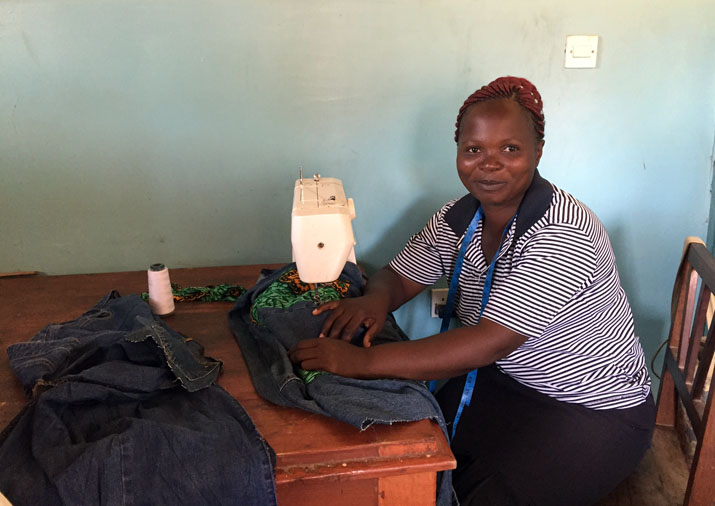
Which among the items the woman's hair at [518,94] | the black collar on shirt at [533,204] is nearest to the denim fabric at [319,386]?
the black collar on shirt at [533,204]

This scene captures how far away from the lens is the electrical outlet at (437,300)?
1969 mm

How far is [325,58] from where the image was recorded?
171cm

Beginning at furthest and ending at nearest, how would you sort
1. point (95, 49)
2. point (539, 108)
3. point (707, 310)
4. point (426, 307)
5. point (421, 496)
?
point (426, 307) < point (95, 49) < point (707, 310) < point (539, 108) < point (421, 496)

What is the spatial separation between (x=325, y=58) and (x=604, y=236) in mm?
892

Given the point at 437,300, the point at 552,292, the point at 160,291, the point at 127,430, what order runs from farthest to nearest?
1. the point at 437,300
2. the point at 160,291
3. the point at 552,292
4. the point at 127,430

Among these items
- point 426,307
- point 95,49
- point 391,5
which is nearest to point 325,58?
point 391,5

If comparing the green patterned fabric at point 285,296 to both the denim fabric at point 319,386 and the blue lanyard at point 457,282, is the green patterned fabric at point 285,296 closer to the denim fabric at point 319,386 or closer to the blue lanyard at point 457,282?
the denim fabric at point 319,386

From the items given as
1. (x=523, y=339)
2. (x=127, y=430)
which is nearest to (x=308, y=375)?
(x=127, y=430)

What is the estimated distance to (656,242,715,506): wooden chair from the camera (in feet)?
4.21

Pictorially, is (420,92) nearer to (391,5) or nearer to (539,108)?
(391,5)

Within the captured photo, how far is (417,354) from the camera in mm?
1180

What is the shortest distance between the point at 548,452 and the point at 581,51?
44.5 inches

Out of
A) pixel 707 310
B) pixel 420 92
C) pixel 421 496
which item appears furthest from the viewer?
pixel 420 92

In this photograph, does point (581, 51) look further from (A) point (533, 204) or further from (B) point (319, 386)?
(B) point (319, 386)
